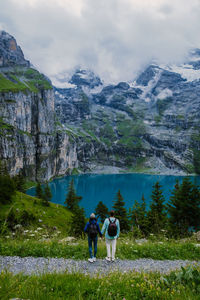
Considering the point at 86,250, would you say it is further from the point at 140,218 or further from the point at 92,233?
the point at 140,218

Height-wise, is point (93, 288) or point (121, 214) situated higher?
point (93, 288)

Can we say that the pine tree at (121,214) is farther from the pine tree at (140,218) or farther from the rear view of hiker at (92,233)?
the rear view of hiker at (92,233)

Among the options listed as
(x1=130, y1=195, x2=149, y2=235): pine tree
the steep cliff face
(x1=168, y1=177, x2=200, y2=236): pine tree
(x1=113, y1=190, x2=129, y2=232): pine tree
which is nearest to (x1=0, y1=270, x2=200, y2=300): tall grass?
(x1=130, y1=195, x2=149, y2=235): pine tree

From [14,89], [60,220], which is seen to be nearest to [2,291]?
[60,220]

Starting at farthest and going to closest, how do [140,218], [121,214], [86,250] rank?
[121,214], [140,218], [86,250]

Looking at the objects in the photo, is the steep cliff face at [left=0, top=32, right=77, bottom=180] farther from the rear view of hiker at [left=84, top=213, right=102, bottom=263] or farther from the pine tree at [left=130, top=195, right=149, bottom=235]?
the rear view of hiker at [left=84, top=213, right=102, bottom=263]

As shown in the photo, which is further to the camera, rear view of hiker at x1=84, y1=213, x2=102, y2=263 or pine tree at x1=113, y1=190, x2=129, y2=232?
pine tree at x1=113, y1=190, x2=129, y2=232

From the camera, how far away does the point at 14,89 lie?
154 m

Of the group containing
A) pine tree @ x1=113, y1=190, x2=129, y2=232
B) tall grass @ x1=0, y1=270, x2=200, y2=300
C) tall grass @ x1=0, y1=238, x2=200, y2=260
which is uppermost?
tall grass @ x1=0, y1=270, x2=200, y2=300

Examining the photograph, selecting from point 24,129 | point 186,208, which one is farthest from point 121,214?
point 24,129

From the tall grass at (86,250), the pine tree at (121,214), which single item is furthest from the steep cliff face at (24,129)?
the tall grass at (86,250)

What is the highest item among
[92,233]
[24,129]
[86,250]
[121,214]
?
[24,129]

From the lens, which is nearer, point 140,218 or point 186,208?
point 186,208

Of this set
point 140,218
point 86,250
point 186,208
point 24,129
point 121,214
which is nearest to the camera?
point 86,250
